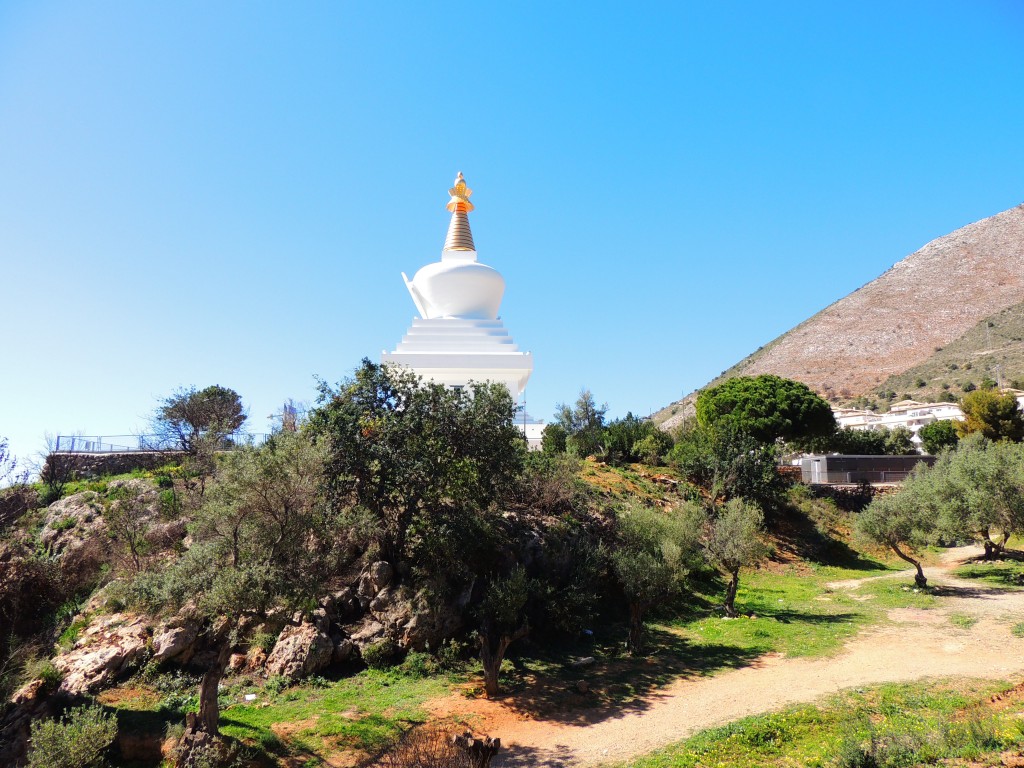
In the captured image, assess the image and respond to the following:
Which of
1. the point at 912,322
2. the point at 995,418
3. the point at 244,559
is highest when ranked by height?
the point at 912,322

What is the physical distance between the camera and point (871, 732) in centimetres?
939

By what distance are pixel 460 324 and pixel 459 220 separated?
271 inches

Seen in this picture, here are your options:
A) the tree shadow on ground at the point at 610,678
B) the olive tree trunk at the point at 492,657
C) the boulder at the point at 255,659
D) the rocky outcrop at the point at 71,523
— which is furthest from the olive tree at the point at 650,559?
the rocky outcrop at the point at 71,523

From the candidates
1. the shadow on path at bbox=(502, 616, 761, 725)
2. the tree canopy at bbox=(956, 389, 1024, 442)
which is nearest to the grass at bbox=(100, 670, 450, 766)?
the shadow on path at bbox=(502, 616, 761, 725)

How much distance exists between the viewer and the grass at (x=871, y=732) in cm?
843

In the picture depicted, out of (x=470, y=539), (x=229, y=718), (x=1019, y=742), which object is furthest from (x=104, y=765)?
(x=1019, y=742)

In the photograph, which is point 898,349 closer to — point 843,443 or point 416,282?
point 843,443

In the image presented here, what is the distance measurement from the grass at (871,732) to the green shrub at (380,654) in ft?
21.9

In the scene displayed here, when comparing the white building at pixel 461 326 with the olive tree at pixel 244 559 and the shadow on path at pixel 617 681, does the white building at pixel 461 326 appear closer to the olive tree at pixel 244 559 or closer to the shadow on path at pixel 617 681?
the shadow on path at pixel 617 681

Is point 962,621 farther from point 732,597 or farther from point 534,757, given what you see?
point 534,757

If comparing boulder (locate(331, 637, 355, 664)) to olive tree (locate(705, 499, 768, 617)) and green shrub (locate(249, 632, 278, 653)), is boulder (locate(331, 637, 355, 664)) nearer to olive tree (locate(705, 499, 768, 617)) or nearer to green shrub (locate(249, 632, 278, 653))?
green shrub (locate(249, 632, 278, 653))

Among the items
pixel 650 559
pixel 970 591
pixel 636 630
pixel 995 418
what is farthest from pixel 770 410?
pixel 636 630

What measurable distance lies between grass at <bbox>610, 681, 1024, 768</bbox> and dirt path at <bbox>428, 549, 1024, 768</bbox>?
60 cm

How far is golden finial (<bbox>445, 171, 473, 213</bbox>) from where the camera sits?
3584 cm
